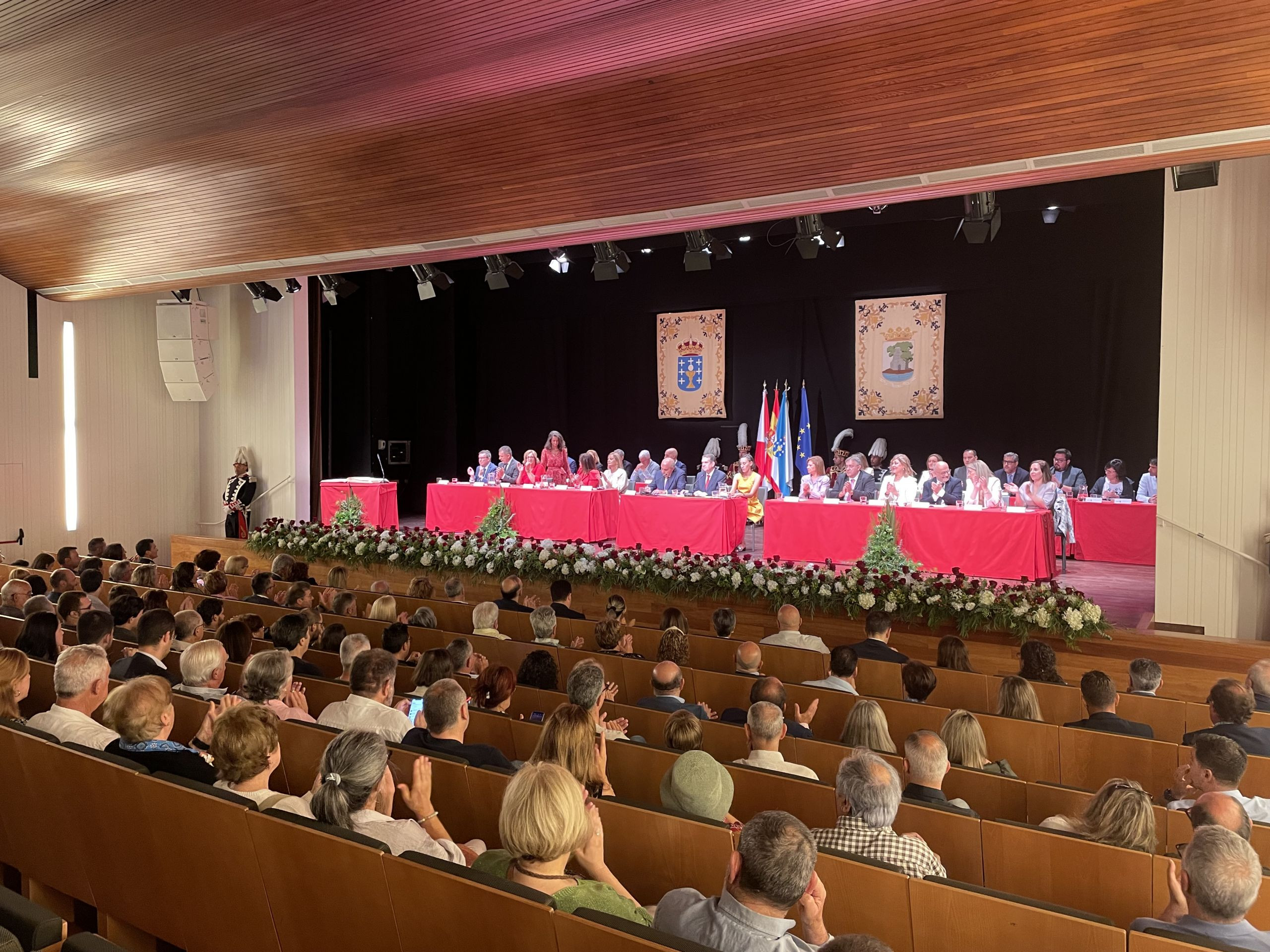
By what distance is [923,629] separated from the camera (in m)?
6.82

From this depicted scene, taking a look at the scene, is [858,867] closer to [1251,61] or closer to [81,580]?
[1251,61]

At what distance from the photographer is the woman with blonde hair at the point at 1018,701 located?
4031 millimetres

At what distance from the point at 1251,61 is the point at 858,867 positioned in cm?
419

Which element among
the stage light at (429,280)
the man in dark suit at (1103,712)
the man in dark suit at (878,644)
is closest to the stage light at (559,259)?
the stage light at (429,280)

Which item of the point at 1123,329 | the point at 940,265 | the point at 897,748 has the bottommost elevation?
the point at 897,748

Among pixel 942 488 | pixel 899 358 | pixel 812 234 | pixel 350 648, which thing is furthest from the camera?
pixel 899 358

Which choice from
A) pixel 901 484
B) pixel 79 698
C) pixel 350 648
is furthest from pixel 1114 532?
pixel 79 698

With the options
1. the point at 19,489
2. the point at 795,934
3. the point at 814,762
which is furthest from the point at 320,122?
the point at 19,489

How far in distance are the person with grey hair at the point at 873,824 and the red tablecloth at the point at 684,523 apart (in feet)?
24.3

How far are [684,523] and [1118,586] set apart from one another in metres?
4.35

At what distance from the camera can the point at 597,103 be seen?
18.1ft

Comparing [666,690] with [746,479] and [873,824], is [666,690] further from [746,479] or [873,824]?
[746,479]

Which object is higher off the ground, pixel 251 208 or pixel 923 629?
pixel 251 208

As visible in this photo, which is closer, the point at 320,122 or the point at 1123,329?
the point at 320,122
